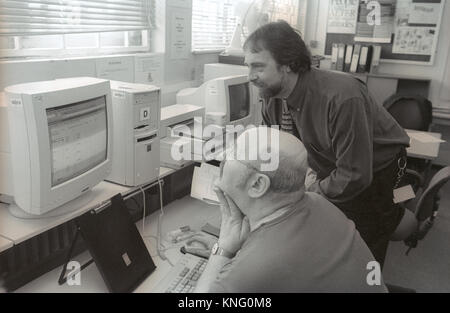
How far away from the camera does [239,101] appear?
2.40 m

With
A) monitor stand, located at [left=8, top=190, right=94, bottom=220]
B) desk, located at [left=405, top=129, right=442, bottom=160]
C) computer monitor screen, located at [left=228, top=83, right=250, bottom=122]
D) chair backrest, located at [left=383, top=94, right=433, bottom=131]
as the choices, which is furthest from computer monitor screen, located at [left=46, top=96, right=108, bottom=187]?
chair backrest, located at [left=383, top=94, right=433, bottom=131]

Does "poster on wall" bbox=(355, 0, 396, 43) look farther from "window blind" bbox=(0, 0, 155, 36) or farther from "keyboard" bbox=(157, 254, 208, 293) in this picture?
"keyboard" bbox=(157, 254, 208, 293)

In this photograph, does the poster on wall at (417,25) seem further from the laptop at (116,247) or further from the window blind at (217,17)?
the laptop at (116,247)

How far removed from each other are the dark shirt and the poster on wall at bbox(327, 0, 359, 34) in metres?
3.27

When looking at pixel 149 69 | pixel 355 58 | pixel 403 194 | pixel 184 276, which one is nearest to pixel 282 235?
pixel 184 276

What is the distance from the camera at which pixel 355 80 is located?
1571 mm

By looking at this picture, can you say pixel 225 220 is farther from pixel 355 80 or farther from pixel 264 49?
pixel 355 80

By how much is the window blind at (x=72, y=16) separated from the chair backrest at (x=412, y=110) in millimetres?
2711

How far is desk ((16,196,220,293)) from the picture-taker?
1.27m

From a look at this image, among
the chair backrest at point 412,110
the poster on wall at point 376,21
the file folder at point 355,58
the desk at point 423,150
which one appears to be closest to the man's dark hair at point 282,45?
the desk at point 423,150

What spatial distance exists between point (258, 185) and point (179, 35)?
1859 millimetres

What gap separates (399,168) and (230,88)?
3.44 ft

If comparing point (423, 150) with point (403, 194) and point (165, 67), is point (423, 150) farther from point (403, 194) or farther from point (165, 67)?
point (165, 67)

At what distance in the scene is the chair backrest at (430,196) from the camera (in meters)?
1.92
